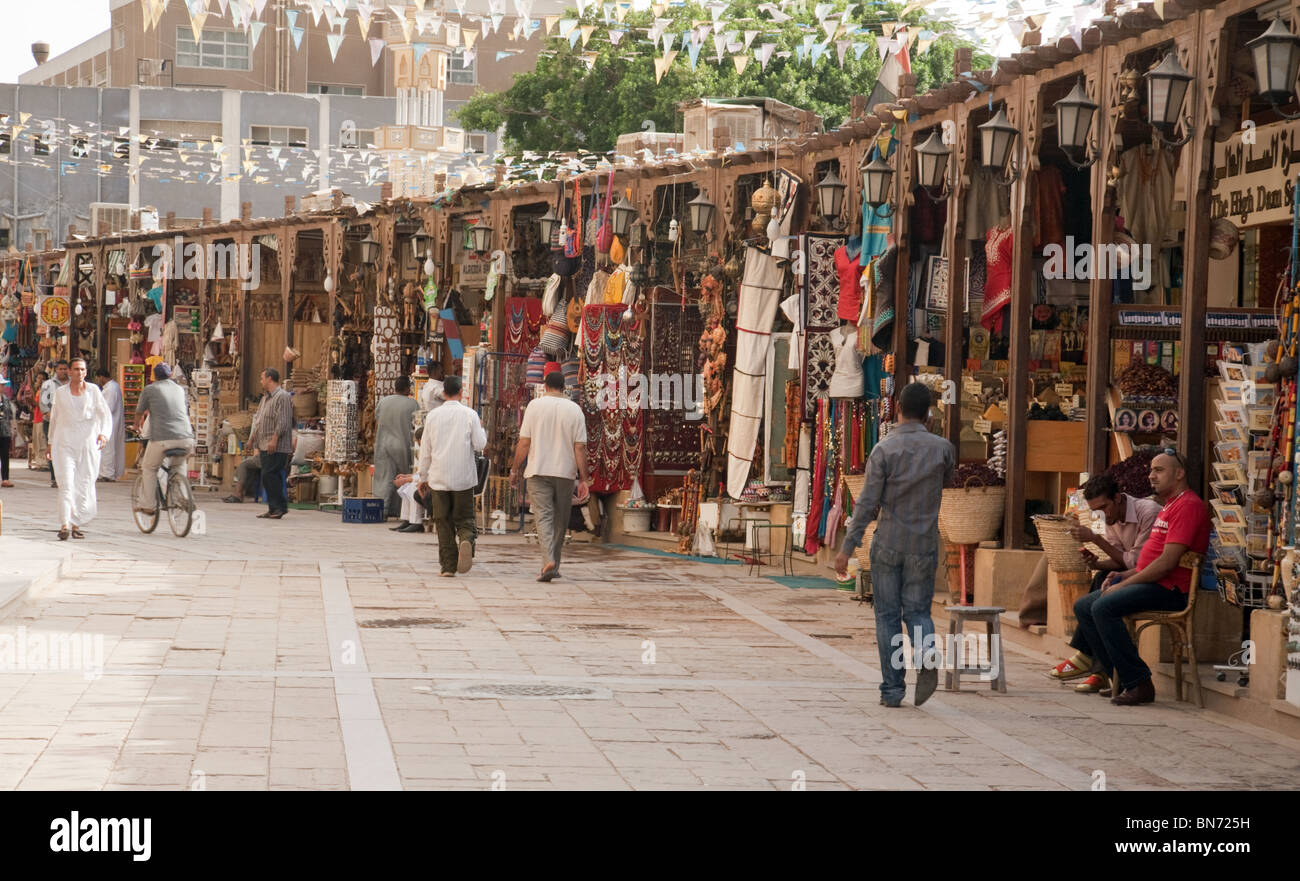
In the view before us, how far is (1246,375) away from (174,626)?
21.6 ft

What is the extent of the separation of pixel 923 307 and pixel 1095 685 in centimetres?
522

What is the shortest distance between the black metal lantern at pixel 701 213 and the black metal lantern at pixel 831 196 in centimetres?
241

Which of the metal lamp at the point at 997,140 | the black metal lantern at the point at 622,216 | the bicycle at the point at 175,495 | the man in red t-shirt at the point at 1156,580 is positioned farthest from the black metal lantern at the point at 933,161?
the bicycle at the point at 175,495

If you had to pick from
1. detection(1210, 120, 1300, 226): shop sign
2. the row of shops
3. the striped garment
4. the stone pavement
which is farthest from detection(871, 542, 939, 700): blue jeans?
the striped garment

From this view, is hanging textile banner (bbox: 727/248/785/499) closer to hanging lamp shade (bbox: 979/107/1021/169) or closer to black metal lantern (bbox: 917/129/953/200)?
black metal lantern (bbox: 917/129/953/200)

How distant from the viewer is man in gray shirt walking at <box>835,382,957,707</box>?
8797 millimetres

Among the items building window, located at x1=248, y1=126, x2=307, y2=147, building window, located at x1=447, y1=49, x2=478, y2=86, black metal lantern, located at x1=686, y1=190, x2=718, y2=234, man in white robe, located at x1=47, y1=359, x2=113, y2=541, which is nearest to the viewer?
man in white robe, located at x1=47, y1=359, x2=113, y2=541

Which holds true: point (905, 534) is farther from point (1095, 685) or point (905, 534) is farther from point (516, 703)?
point (516, 703)

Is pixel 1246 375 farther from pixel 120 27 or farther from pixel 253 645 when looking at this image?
pixel 120 27

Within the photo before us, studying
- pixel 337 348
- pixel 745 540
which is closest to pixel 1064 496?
pixel 745 540

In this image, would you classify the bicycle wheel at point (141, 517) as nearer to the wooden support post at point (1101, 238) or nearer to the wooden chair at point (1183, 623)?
the wooden support post at point (1101, 238)

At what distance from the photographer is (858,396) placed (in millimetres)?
14773

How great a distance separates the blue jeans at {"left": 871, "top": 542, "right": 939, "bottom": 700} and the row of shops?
1.61 metres

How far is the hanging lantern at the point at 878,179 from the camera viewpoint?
46.6 ft
